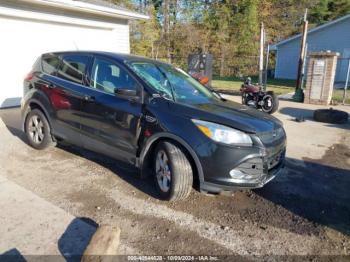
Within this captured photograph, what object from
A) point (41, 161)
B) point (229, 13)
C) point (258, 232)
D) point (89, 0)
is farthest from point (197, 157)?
point (229, 13)

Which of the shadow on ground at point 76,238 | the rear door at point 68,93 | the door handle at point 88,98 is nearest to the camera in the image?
the shadow on ground at point 76,238

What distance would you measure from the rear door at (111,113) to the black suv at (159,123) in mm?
12

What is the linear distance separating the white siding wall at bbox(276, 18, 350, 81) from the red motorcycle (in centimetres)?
1365

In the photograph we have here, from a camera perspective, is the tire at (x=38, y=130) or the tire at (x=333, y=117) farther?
the tire at (x=333, y=117)

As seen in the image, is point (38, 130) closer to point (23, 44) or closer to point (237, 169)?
point (237, 169)

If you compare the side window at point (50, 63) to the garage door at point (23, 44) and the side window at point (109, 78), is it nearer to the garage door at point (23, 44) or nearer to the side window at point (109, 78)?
the side window at point (109, 78)

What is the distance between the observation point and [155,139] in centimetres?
339

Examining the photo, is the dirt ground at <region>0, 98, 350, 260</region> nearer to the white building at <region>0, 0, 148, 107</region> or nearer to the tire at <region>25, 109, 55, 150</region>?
the tire at <region>25, 109, 55, 150</region>

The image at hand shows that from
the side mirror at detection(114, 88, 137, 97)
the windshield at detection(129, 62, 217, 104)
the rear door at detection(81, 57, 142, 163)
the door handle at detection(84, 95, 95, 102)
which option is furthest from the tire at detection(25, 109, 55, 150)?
the windshield at detection(129, 62, 217, 104)

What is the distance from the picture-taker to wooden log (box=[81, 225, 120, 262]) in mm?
2322

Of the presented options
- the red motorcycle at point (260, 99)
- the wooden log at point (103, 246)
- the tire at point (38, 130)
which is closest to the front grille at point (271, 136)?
the wooden log at point (103, 246)

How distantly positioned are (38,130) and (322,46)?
71.1 ft

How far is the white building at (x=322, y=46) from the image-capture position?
20016 millimetres

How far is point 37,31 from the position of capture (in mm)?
8508
